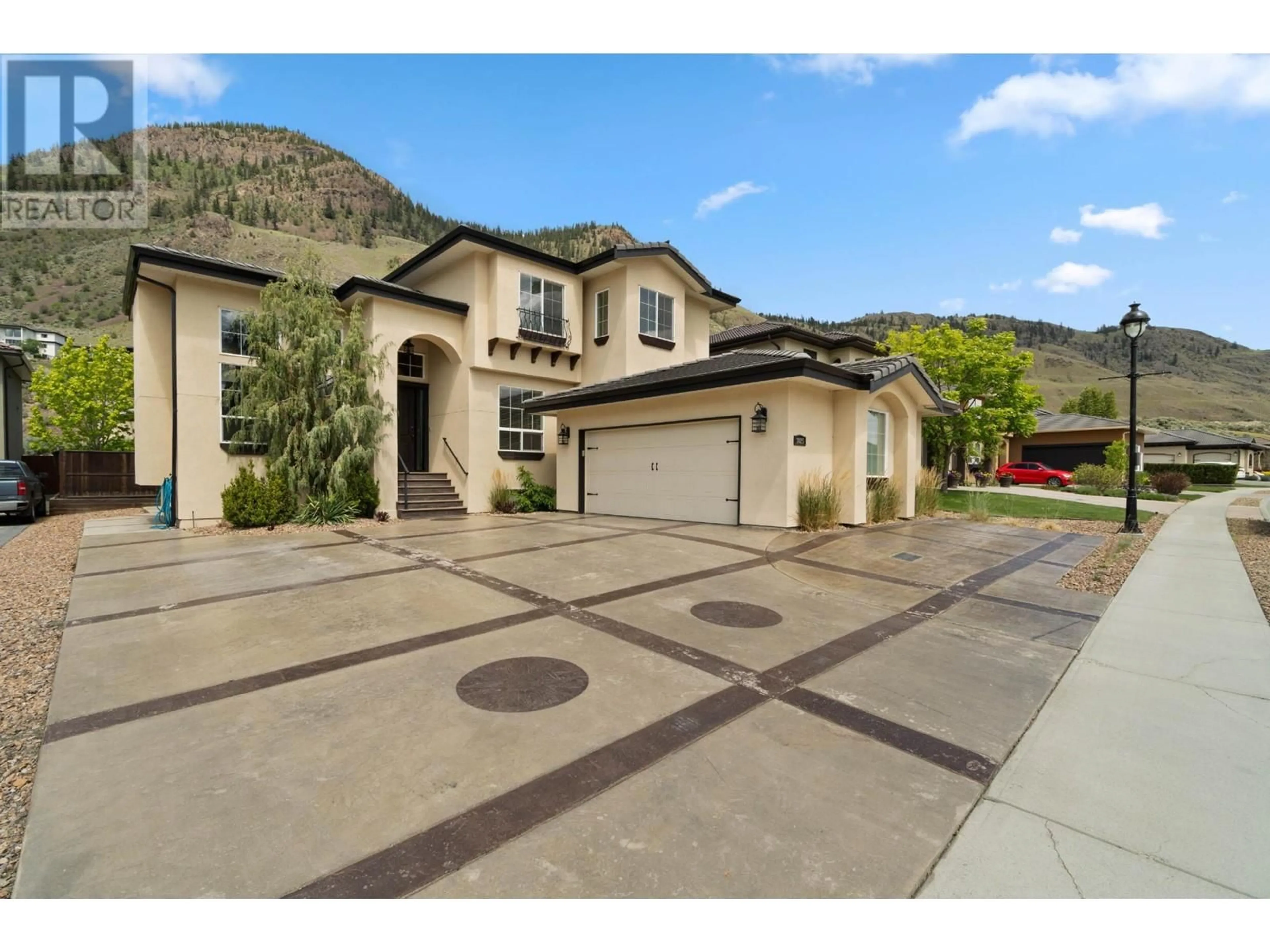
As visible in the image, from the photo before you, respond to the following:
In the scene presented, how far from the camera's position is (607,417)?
550 inches

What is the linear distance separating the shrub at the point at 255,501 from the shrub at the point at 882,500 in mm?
13024

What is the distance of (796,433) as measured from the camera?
10.4 m

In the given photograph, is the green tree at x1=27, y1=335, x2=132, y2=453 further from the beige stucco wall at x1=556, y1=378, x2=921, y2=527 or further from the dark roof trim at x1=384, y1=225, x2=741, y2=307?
the beige stucco wall at x1=556, y1=378, x2=921, y2=527

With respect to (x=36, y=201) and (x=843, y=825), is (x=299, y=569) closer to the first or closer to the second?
(x=843, y=825)

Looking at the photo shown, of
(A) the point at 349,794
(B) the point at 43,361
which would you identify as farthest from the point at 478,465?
(B) the point at 43,361

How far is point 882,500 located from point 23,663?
1332 cm

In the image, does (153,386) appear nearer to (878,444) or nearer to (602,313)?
(602,313)

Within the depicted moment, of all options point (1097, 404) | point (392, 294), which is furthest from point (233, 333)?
point (1097, 404)

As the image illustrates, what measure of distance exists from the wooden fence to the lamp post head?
28.1 m

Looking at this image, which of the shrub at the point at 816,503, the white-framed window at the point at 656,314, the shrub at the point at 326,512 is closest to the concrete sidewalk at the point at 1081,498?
the shrub at the point at 816,503

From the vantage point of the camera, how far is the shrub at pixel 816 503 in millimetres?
10336

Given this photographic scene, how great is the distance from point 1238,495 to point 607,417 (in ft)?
90.3

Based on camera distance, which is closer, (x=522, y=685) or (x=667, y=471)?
(x=522, y=685)

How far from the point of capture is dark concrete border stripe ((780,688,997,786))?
2600 mm
